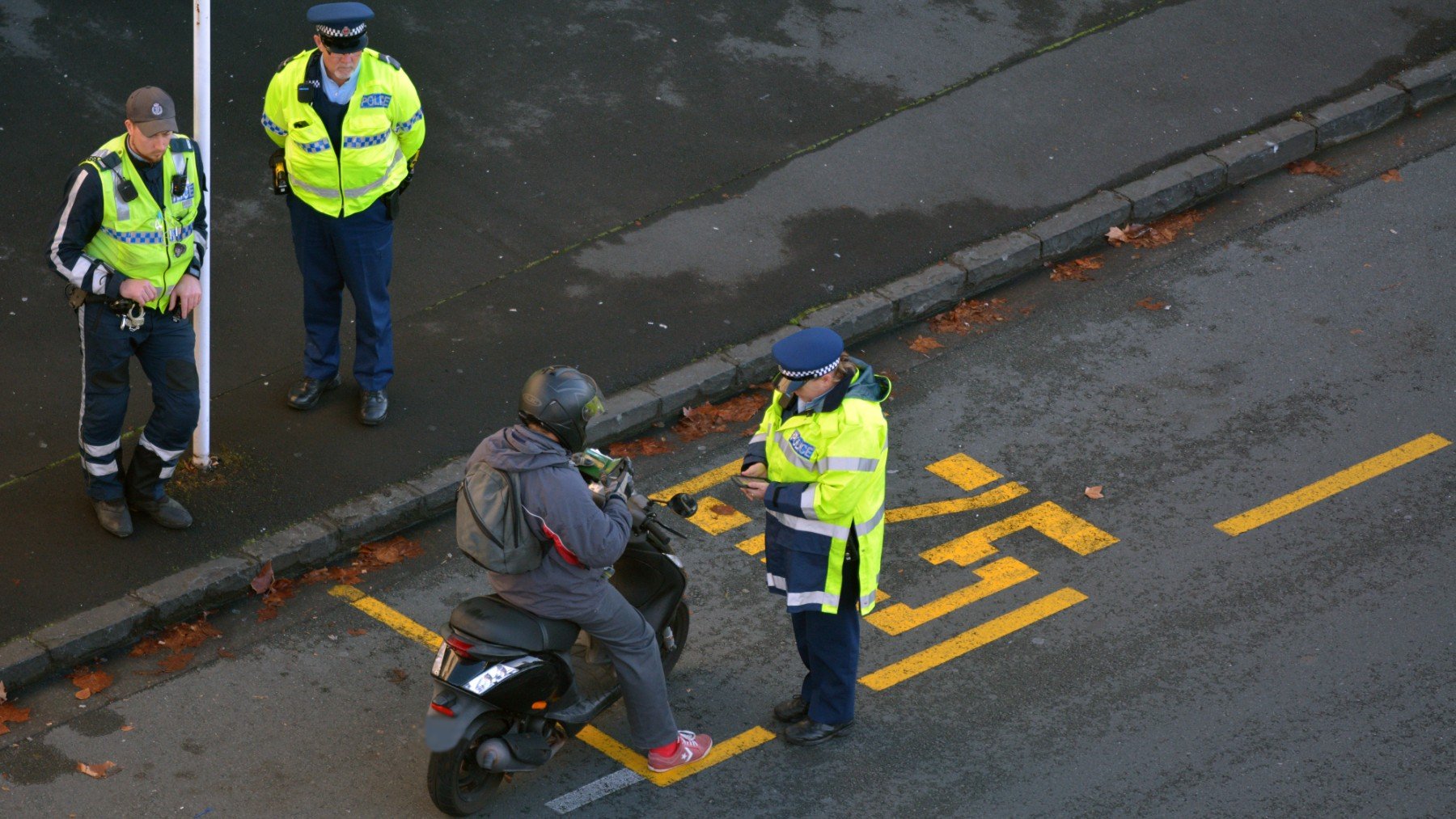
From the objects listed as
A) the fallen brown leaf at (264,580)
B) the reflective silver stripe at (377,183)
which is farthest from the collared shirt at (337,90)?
the fallen brown leaf at (264,580)

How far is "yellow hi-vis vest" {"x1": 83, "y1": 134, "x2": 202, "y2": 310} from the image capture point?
739cm

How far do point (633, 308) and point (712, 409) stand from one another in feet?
2.79

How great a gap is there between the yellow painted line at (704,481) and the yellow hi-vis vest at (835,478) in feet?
6.33

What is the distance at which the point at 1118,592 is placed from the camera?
800 cm

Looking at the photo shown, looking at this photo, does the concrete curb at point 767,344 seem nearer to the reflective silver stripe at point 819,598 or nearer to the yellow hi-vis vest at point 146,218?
the yellow hi-vis vest at point 146,218

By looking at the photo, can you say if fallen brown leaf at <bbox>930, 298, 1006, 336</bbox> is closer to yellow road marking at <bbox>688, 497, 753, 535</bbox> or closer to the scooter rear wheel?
yellow road marking at <bbox>688, 497, 753, 535</bbox>

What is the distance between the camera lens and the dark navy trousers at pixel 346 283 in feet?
28.2

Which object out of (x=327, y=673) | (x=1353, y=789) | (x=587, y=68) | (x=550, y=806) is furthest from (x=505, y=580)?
(x=587, y=68)

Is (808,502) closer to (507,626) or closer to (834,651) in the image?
(834,651)

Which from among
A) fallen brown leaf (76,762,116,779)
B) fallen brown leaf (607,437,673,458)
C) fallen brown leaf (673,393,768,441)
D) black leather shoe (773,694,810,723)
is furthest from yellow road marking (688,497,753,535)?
fallen brown leaf (76,762,116,779)

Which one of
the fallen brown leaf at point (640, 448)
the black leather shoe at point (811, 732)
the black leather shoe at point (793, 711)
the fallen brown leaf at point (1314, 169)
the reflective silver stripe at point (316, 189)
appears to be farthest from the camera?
the fallen brown leaf at point (1314, 169)

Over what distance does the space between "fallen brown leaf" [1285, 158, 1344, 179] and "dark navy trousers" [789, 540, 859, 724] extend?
617 cm

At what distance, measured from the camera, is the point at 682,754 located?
688 centimetres

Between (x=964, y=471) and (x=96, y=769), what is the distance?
4359 mm
